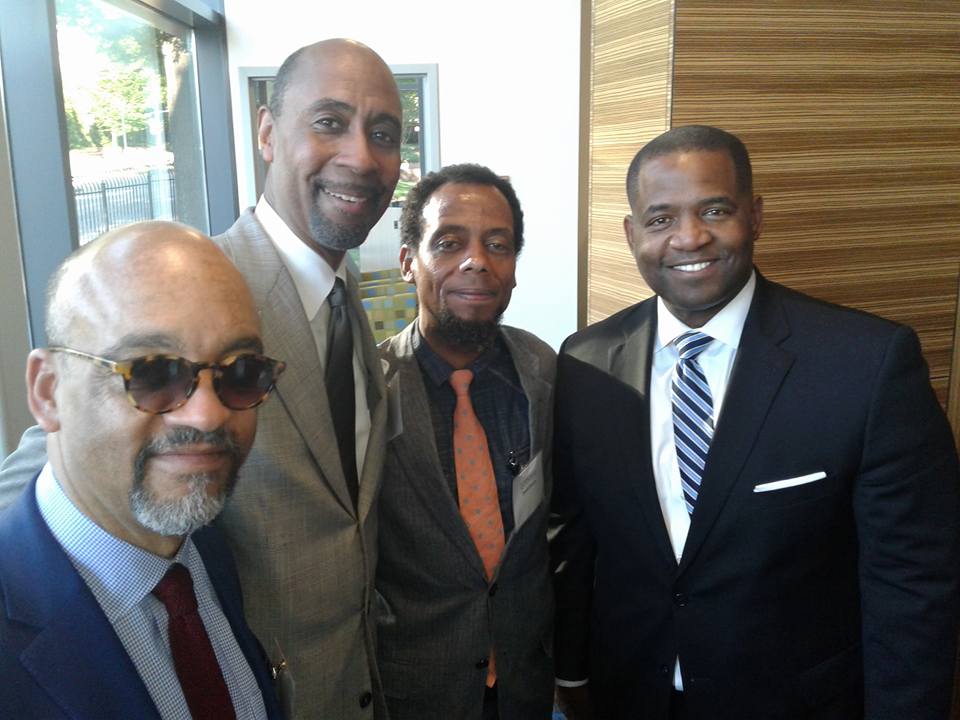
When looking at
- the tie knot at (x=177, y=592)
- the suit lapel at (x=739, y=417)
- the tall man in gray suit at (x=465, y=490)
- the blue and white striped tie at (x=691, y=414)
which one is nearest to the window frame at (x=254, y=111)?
the tall man in gray suit at (x=465, y=490)

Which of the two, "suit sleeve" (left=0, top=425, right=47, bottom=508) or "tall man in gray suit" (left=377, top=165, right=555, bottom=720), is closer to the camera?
"suit sleeve" (left=0, top=425, right=47, bottom=508)

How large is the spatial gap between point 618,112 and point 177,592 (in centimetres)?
254

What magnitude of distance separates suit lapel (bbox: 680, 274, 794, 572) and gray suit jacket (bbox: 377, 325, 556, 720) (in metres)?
0.44

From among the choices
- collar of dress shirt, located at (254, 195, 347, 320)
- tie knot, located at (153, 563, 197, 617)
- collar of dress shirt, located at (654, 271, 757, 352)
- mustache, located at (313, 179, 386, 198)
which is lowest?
tie knot, located at (153, 563, 197, 617)

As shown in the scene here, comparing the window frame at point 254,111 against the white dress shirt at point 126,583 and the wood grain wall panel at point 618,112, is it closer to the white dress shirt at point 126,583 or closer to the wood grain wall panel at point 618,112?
the wood grain wall panel at point 618,112

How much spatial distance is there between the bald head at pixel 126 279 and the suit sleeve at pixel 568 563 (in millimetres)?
1125

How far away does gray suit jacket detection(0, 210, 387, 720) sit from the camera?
151 centimetres

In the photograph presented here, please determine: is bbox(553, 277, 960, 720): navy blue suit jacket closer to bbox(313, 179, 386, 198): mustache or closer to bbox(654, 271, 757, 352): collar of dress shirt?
bbox(654, 271, 757, 352): collar of dress shirt

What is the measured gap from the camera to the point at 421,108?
4965mm

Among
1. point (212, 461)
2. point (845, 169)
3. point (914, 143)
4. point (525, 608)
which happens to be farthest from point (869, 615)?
point (914, 143)

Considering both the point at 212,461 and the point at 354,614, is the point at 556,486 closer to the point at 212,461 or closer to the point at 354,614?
the point at 354,614

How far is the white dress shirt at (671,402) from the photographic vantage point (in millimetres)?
1785

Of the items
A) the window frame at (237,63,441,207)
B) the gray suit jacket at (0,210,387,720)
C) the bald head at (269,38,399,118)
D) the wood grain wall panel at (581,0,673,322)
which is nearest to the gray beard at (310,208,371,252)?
the gray suit jacket at (0,210,387,720)

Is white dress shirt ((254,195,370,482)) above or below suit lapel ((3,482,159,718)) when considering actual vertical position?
above
